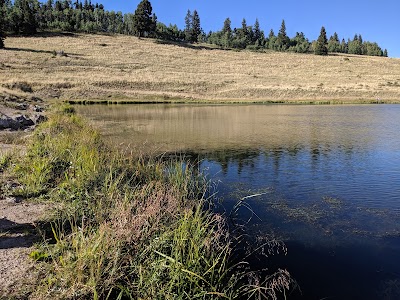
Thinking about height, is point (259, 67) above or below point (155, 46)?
below

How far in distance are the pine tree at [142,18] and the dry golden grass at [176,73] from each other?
17.5 m

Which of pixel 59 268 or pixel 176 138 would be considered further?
pixel 176 138

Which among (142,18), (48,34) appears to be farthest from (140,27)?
(48,34)

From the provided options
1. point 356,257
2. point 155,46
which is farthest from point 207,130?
point 155,46

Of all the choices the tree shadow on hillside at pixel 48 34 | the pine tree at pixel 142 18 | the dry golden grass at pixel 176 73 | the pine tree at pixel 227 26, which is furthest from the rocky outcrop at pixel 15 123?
the pine tree at pixel 227 26

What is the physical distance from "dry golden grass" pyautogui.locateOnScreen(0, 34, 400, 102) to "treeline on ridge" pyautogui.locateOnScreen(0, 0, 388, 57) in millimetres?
13474

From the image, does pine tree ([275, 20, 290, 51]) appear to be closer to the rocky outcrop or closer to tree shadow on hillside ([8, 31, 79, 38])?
tree shadow on hillside ([8, 31, 79, 38])

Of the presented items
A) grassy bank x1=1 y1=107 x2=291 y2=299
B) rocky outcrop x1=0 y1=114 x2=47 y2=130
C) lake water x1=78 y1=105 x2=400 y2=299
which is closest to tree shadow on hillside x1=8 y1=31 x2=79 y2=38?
lake water x1=78 y1=105 x2=400 y2=299

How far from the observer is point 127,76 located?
6456 cm

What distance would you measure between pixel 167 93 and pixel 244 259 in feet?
175

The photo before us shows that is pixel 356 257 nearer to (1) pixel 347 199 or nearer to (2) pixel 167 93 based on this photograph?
(1) pixel 347 199

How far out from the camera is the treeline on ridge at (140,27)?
315 ft

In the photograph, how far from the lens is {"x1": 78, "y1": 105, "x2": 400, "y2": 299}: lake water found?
670cm

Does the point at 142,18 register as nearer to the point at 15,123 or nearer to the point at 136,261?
the point at 15,123
